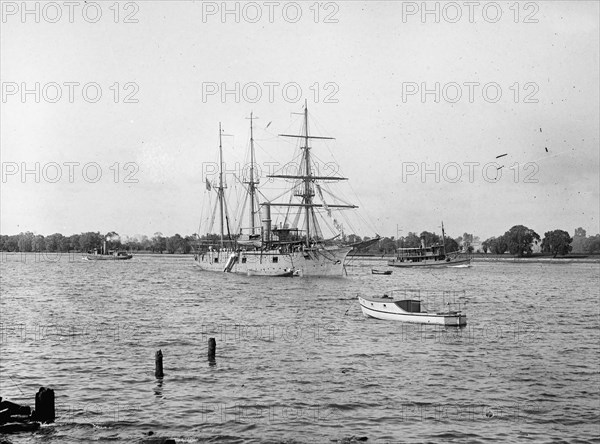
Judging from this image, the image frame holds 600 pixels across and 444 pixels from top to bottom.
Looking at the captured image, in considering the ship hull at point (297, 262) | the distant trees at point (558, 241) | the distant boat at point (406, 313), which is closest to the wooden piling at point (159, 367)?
the distant boat at point (406, 313)

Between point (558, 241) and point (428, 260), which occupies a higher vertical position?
point (558, 241)

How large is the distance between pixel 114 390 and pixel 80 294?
156 ft

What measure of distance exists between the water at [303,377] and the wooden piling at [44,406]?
0.55 m

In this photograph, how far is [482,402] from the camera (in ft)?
70.4

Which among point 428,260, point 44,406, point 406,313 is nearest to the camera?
point 44,406

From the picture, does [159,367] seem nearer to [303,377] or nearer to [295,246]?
[303,377]

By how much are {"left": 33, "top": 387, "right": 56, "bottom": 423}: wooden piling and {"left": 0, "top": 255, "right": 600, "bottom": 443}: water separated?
552 millimetres

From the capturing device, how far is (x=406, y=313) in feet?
133

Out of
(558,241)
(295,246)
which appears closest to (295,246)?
(295,246)

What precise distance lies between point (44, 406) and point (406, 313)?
88.6 ft

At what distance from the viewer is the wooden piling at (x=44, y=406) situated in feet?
56.7

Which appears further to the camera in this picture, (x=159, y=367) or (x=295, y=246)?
(x=295, y=246)

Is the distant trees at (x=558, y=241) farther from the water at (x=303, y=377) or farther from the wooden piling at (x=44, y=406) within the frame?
the wooden piling at (x=44, y=406)

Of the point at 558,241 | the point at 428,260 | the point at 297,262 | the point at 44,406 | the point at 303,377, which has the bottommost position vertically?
the point at 303,377
